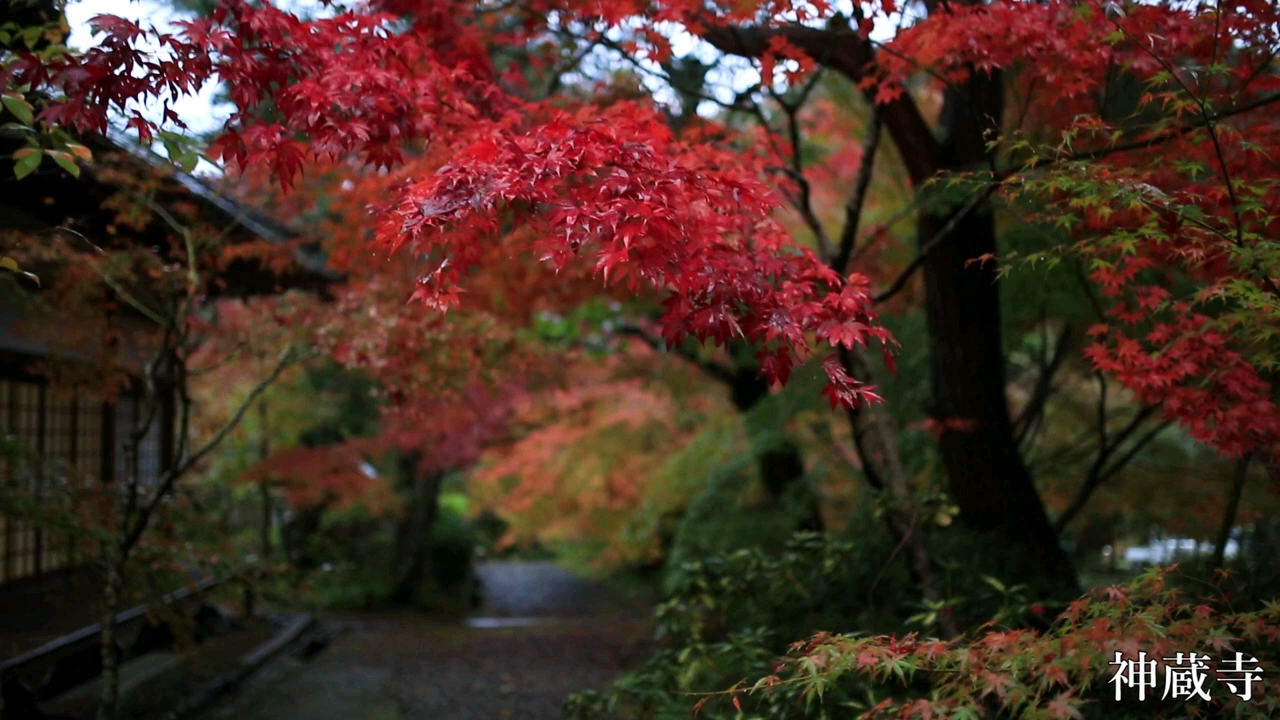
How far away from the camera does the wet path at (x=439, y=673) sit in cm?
764

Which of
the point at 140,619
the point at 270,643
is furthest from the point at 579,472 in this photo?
the point at 140,619

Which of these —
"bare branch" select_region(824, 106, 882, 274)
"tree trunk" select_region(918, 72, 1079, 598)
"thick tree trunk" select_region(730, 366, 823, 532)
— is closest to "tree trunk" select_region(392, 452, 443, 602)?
"thick tree trunk" select_region(730, 366, 823, 532)

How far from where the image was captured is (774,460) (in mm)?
10906

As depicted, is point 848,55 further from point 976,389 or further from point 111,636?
point 111,636

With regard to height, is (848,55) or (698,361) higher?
(848,55)

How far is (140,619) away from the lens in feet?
26.4

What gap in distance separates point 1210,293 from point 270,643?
9353mm

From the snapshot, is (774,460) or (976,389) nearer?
(976,389)

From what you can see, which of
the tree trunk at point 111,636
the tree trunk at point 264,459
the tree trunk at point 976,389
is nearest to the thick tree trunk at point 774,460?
the tree trunk at point 976,389

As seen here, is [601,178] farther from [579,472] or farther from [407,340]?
[579,472]

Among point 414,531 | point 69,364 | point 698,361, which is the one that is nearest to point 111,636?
point 69,364

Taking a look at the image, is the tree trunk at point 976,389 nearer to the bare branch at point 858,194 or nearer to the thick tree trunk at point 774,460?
the bare branch at point 858,194

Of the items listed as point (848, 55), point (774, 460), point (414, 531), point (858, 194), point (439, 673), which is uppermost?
point (848, 55)

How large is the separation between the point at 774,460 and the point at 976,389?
16.2 ft
